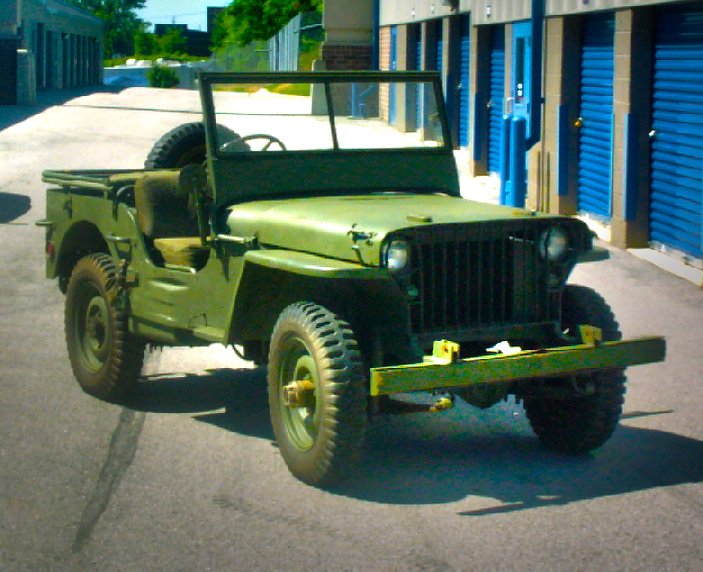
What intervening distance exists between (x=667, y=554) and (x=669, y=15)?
343 inches

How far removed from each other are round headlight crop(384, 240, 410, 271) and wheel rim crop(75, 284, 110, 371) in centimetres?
240

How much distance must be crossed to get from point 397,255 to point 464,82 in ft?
59.7

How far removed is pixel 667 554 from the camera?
199 inches

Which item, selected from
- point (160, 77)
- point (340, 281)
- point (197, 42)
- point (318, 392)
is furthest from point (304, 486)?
point (197, 42)

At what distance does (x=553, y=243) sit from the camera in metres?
6.12

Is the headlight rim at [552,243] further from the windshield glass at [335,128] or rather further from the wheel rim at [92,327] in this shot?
the wheel rim at [92,327]

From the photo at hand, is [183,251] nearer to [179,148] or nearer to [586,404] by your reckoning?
[179,148]

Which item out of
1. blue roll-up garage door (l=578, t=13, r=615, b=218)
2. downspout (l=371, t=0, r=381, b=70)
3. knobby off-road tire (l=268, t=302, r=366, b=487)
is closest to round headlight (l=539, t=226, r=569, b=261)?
knobby off-road tire (l=268, t=302, r=366, b=487)

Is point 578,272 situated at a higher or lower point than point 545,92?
lower

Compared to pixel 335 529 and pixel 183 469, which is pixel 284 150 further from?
pixel 335 529

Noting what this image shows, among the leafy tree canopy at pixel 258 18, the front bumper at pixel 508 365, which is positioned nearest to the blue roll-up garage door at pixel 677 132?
the front bumper at pixel 508 365

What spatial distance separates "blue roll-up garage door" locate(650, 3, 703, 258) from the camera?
12.1 meters

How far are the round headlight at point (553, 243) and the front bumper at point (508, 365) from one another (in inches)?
16.7

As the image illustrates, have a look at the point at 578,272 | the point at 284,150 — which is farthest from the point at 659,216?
the point at 284,150
